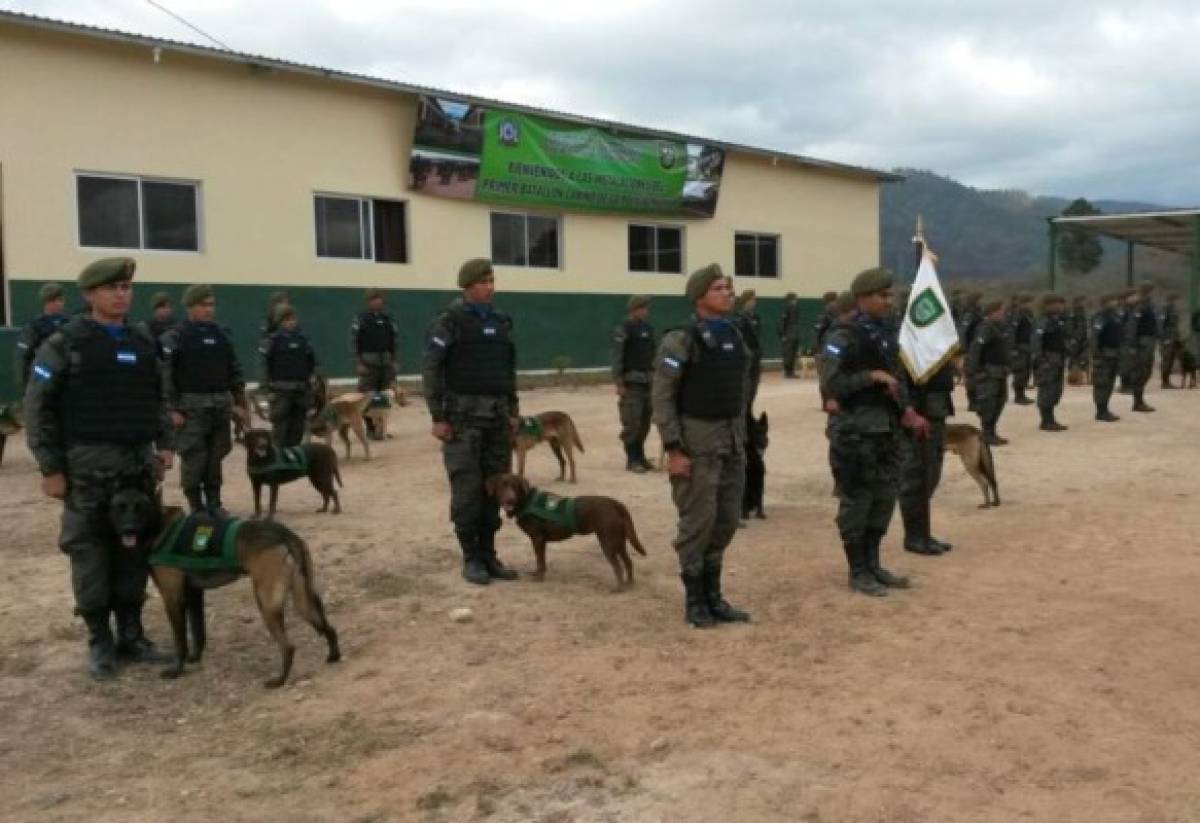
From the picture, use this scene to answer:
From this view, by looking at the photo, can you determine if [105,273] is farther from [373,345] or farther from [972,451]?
[373,345]

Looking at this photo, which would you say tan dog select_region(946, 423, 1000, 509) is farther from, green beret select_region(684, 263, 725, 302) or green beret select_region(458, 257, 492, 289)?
green beret select_region(458, 257, 492, 289)

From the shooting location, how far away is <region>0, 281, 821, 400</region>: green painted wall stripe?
15.3 meters

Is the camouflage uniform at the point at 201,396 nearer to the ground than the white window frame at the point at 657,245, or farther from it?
nearer to the ground

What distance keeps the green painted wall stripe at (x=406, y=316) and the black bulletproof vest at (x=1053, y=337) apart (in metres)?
7.88

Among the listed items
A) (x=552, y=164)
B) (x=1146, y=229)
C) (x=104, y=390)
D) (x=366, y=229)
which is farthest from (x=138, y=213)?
(x=1146, y=229)

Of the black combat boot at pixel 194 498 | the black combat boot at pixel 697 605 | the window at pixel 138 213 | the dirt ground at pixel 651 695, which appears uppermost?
the window at pixel 138 213

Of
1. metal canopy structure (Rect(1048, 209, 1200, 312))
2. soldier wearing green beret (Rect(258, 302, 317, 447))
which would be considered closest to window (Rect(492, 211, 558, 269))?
soldier wearing green beret (Rect(258, 302, 317, 447))

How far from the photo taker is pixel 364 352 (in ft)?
42.0

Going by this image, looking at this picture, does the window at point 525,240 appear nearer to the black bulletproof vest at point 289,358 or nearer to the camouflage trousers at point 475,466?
the black bulletproof vest at point 289,358

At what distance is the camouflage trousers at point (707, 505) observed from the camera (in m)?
5.38

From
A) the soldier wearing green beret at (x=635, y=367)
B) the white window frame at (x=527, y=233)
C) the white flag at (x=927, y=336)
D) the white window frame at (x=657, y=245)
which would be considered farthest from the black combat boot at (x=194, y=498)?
the white window frame at (x=657, y=245)

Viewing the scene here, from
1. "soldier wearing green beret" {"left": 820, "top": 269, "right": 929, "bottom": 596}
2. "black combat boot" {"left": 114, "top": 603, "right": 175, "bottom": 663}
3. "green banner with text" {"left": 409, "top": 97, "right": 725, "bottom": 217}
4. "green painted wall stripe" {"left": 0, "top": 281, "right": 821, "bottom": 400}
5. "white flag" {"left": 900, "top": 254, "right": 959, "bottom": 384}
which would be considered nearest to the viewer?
"black combat boot" {"left": 114, "top": 603, "right": 175, "bottom": 663}

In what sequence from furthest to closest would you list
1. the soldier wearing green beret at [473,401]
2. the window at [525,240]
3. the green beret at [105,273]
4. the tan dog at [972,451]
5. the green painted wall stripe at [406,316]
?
the window at [525,240], the green painted wall stripe at [406,316], the tan dog at [972,451], the soldier wearing green beret at [473,401], the green beret at [105,273]

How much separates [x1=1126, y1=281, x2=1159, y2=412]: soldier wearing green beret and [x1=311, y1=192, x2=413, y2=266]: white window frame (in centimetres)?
1190
